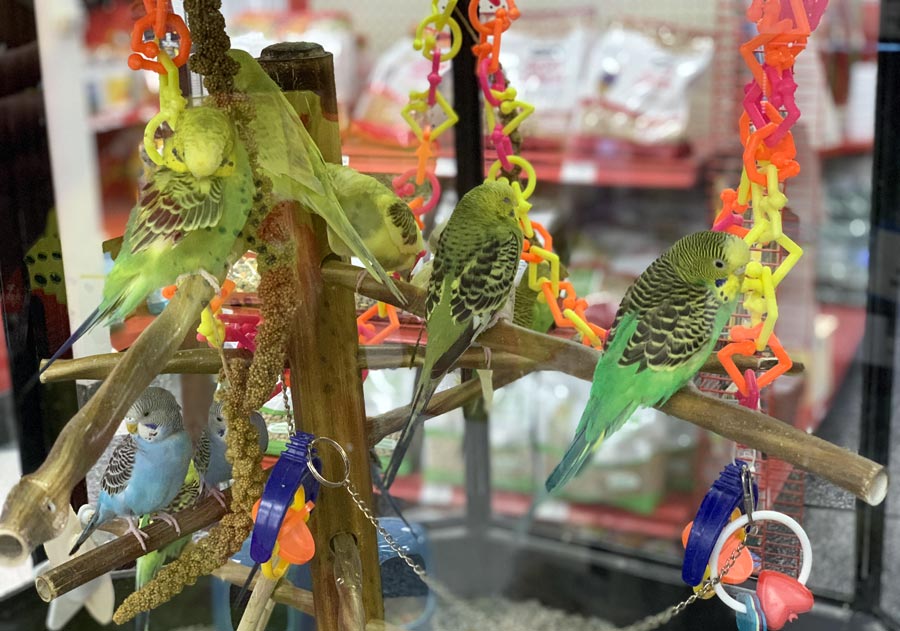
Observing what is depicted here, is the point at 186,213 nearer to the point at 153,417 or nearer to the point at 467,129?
the point at 153,417

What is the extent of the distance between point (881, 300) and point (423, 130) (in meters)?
0.58

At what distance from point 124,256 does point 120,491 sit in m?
0.20

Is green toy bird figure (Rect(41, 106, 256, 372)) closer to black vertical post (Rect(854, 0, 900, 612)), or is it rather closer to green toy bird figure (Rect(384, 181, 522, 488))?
green toy bird figure (Rect(384, 181, 522, 488))

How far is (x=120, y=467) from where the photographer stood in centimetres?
77

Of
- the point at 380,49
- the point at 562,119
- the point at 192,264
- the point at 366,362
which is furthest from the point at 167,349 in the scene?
the point at 380,49

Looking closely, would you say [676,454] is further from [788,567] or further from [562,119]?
[788,567]

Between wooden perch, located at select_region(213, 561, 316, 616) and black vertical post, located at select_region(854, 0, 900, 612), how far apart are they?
0.60 m

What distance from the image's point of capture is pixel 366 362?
809 mm

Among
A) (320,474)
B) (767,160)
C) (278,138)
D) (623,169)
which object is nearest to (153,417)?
(320,474)

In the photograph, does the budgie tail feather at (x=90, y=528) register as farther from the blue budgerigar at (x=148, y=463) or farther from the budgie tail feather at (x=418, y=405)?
the budgie tail feather at (x=418, y=405)

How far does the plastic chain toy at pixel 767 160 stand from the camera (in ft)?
2.22

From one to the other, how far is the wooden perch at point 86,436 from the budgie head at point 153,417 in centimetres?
10

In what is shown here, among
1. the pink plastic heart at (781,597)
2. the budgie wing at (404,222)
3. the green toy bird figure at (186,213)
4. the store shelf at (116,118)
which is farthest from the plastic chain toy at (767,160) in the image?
the store shelf at (116,118)

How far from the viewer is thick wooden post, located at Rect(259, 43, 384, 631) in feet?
2.44
